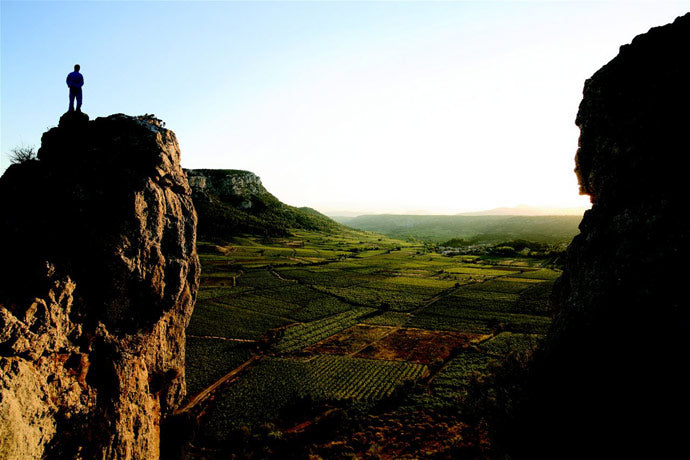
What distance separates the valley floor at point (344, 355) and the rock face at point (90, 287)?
9.21m

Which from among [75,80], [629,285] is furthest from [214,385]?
[629,285]

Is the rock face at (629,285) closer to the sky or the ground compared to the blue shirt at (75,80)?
closer to the ground

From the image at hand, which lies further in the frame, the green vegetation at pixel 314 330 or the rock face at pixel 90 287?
the green vegetation at pixel 314 330

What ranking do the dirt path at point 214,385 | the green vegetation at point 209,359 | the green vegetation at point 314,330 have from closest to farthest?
the dirt path at point 214,385 → the green vegetation at point 209,359 → the green vegetation at point 314,330

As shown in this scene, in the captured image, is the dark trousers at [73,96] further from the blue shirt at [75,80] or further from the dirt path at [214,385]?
the dirt path at [214,385]

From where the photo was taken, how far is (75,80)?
21.1 m

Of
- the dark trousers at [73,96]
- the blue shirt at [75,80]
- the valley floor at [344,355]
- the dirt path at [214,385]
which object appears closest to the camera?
the blue shirt at [75,80]

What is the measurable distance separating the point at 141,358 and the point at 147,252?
22.4 feet

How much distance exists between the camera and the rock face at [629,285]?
41.4ft

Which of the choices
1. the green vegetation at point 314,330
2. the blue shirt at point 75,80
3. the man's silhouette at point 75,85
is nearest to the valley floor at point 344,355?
the green vegetation at point 314,330

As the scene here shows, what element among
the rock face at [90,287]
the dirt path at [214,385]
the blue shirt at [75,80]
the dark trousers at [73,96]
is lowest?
the dirt path at [214,385]

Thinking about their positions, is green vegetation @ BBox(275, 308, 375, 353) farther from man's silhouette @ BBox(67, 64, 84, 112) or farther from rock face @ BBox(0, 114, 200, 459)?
man's silhouette @ BBox(67, 64, 84, 112)

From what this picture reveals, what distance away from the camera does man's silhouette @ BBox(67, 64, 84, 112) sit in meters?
21.0

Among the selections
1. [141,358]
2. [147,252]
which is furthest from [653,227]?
[141,358]
